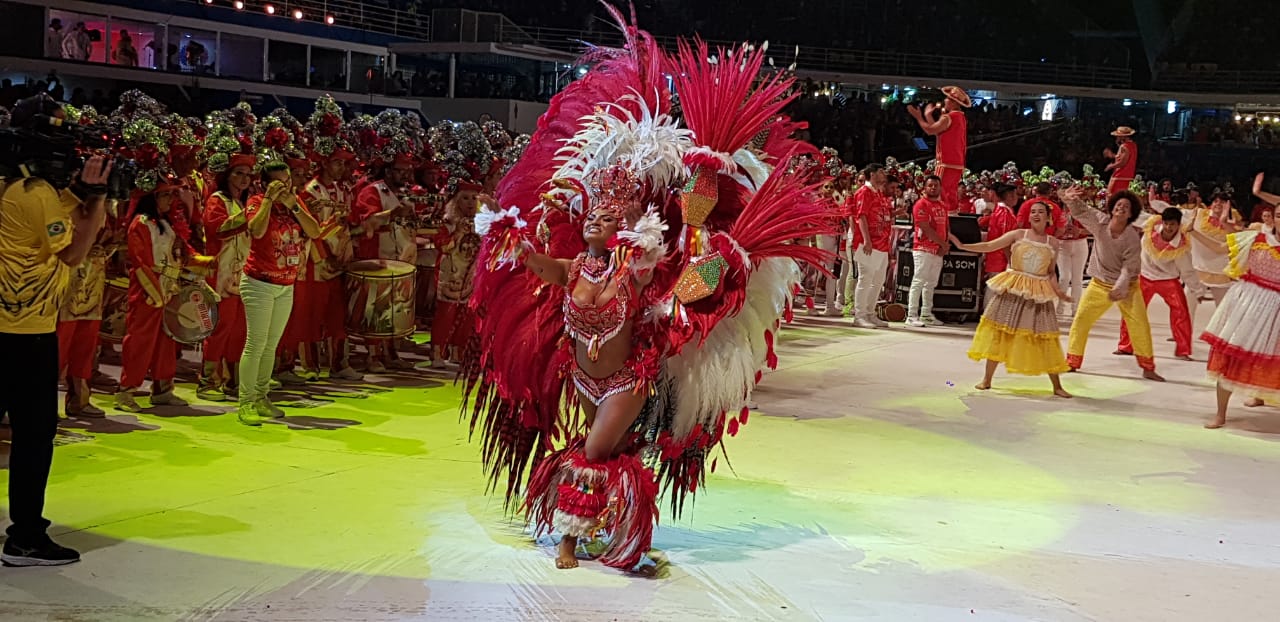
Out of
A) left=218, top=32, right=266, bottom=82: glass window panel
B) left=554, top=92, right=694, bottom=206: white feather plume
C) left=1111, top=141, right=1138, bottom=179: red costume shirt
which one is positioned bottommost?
left=554, top=92, right=694, bottom=206: white feather plume

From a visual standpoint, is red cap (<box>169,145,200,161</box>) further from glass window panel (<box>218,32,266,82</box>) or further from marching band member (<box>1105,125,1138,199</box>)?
glass window panel (<box>218,32,266,82</box>)

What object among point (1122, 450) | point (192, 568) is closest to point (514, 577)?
point (192, 568)

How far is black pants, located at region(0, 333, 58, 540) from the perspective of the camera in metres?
4.14

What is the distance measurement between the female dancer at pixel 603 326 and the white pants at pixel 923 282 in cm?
910

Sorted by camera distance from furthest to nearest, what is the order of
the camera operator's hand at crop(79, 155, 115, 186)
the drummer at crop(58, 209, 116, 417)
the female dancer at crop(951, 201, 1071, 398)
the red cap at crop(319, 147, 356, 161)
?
the female dancer at crop(951, 201, 1071, 398) < the red cap at crop(319, 147, 356, 161) < the drummer at crop(58, 209, 116, 417) < the camera operator's hand at crop(79, 155, 115, 186)

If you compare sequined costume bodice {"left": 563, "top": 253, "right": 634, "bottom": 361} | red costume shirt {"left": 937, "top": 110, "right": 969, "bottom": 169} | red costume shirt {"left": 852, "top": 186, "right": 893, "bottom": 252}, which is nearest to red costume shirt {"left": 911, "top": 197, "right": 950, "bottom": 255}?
red costume shirt {"left": 852, "top": 186, "right": 893, "bottom": 252}

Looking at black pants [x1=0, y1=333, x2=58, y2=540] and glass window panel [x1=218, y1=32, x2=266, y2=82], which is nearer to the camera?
black pants [x1=0, y1=333, x2=58, y2=540]

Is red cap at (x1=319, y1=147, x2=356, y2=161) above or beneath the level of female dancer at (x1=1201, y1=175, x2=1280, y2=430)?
above

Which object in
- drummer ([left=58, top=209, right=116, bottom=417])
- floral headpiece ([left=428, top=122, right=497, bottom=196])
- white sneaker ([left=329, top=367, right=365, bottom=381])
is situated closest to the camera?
drummer ([left=58, top=209, right=116, bottom=417])

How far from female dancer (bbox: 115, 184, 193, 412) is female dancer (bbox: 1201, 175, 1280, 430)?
22.1 feet

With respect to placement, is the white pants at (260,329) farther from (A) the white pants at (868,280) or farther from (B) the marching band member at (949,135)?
(B) the marching band member at (949,135)

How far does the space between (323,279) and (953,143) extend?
876cm

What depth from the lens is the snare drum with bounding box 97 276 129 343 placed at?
24.5 ft

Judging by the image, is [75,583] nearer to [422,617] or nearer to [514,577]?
[422,617]
